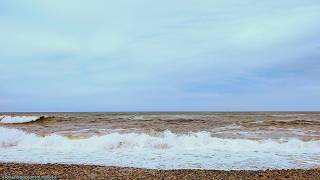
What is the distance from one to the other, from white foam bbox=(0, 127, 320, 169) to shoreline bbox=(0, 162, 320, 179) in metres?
1.24

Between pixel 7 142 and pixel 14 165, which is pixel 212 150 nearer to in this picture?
pixel 14 165

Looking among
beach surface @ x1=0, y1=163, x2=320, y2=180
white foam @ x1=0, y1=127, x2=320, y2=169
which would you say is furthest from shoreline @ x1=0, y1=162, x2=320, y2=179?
white foam @ x1=0, y1=127, x2=320, y2=169

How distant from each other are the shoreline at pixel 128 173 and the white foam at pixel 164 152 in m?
1.24

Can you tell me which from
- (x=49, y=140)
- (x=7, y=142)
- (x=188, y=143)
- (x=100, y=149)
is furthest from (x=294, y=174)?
(x=7, y=142)

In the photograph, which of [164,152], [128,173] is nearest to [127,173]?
[128,173]

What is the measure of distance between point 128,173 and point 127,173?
0.03 m

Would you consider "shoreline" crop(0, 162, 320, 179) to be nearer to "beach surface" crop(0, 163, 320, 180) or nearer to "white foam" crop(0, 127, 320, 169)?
"beach surface" crop(0, 163, 320, 180)

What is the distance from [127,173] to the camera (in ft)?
30.2

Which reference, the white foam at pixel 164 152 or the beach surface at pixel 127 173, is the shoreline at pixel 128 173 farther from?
the white foam at pixel 164 152

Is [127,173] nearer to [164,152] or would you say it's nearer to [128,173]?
[128,173]

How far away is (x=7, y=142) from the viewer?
55.7 ft

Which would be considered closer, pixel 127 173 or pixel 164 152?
pixel 127 173

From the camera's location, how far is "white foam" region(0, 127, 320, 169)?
11539mm

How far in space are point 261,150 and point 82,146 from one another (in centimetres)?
765
